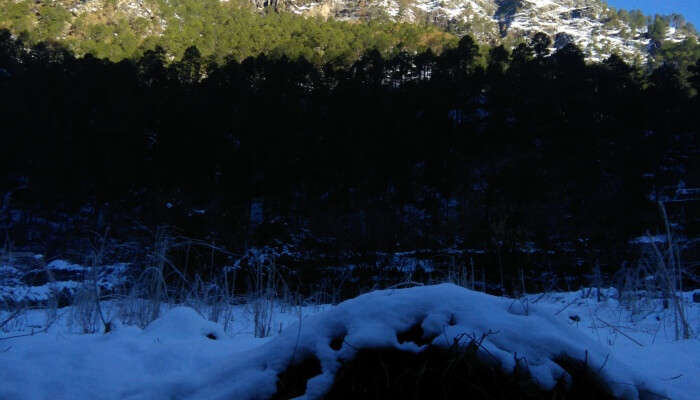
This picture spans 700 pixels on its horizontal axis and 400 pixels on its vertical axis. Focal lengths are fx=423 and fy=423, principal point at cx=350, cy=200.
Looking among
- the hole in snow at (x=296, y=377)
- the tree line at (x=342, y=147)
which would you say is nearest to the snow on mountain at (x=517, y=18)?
the tree line at (x=342, y=147)

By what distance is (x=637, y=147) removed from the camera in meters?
19.7

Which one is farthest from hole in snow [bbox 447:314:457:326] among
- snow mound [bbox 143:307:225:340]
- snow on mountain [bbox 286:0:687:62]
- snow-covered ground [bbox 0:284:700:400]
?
snow on mountain [bbox 286:0:687:62]

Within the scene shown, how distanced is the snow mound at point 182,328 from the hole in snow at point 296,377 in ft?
3.02

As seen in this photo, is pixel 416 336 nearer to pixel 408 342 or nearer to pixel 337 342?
pixel 408 342

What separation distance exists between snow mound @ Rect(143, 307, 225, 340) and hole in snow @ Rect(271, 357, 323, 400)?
921 mm

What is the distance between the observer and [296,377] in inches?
42.7

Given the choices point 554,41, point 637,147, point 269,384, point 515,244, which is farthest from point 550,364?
point 554,41

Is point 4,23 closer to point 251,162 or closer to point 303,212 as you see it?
point 251,162

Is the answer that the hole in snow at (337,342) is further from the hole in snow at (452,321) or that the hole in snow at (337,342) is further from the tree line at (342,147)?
the tree line at (342,147)

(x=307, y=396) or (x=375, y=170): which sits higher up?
(x=375, y=170)

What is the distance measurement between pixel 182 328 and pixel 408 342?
4.20 ft

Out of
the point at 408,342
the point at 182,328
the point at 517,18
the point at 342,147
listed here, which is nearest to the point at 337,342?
the point at 408,342

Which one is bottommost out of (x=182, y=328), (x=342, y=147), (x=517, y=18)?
(x=182, y=328)

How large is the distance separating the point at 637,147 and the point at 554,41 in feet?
137
